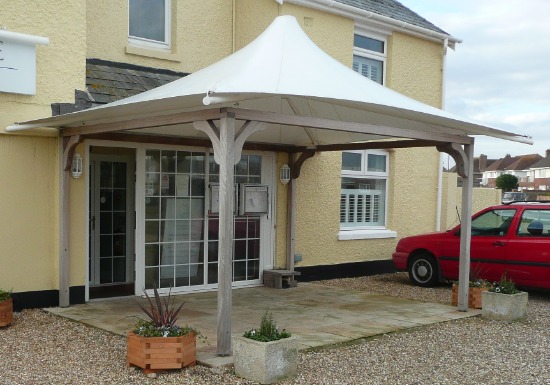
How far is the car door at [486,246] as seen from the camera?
404 inches

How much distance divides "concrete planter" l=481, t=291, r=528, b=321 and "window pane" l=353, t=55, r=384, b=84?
548cm

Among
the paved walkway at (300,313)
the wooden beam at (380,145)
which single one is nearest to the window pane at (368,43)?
the wooden beam at (380,145)

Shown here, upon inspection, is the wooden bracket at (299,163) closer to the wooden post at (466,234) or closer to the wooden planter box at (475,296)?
the wooden post at (466,234)

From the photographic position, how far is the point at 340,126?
275 inches

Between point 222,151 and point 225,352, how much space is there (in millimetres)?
1928

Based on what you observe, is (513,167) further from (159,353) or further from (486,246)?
(159,353)

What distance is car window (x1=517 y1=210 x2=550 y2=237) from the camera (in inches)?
395

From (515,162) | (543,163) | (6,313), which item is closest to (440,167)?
(6,313)

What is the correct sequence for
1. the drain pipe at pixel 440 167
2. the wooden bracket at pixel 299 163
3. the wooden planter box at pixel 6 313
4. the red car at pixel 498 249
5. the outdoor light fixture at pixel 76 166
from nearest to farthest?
1. the wooden planter box at pixel 6 313
2. the outdoor light fixture at pixel 76 166
3. the red car at pixel 498 249
4. the wooden bracket at pixel 299 163
5. the drain pipe at pixel 440 167

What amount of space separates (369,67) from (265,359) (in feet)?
27.4

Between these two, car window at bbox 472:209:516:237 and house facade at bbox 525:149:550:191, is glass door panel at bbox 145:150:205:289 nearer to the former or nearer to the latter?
car window at bbox 472:209:516:237

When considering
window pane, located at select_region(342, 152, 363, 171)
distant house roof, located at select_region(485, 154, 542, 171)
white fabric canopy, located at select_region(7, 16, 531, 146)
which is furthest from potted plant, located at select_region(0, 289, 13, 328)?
distant house roof, located at select_region(485, 154, 542, 171)

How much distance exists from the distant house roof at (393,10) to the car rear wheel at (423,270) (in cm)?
483

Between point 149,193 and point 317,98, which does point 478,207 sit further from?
point 317,98
